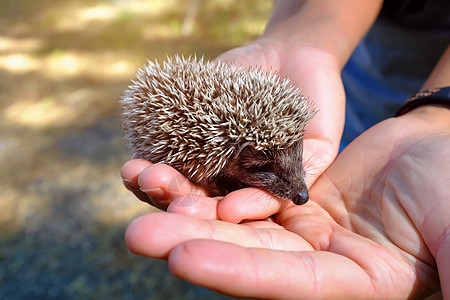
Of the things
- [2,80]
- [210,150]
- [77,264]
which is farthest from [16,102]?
[210,150]

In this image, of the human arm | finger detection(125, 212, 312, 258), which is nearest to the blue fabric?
the human arm

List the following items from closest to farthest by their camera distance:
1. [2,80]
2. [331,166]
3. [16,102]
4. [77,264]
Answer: [331,166], [77,264], [16,102], [2,80]

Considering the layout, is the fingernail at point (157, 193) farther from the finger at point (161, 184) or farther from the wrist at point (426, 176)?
the wrist at point (426, 176)

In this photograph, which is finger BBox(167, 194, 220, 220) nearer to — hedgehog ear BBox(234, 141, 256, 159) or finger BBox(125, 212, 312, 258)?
finger BBox(125, 212, 312, 258)

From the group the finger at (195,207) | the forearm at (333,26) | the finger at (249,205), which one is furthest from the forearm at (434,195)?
the forearm at (333,26)

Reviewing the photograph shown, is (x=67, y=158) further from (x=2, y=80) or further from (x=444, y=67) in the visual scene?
(x=444, y=67)

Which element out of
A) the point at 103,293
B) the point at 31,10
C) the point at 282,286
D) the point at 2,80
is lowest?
the point at 103,293
